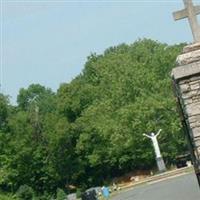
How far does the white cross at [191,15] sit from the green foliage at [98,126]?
51740mm

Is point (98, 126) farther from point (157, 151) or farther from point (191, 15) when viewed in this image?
point (191, 15)

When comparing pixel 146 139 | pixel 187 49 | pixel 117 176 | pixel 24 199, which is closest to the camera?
pixel 187 49

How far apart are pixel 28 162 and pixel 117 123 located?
15.4 meters

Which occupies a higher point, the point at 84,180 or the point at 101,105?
the point at 101,105

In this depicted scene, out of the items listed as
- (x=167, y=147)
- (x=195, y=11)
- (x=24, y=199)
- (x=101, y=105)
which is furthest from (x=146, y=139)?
(x=195, y=11)

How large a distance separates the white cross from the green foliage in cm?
5174

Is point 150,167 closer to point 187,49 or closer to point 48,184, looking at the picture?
point 48,184

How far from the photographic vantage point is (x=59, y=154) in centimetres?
8069

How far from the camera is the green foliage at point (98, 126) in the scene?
68688 mm

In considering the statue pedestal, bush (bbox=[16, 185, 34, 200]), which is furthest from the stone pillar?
bush (bbox=[16, 185, 34, 200])

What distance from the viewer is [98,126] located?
73.1m

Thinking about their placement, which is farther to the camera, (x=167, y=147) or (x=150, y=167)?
(x=150, y=167)

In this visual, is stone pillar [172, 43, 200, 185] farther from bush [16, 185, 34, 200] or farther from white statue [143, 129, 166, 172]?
bush [16, 185, 34, 200]

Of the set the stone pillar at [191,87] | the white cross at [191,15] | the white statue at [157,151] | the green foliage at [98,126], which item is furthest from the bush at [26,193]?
the stone pillar at [191,87]
